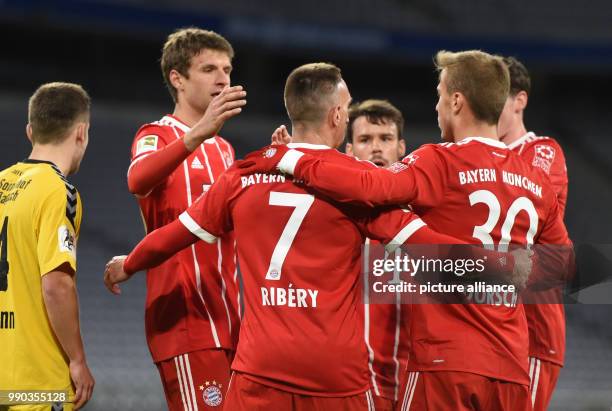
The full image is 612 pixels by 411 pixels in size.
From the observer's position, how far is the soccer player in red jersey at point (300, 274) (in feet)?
12.2

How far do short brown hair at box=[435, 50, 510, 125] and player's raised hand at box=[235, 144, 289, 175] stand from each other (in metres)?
0.89

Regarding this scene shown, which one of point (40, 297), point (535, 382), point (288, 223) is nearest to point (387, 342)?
point (535, 382)

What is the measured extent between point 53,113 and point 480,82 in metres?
2.10

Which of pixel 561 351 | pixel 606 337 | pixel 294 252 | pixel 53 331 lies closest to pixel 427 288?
pixel 294 252

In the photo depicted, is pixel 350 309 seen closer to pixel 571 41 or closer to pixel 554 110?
pixel 571 41

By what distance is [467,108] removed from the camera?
13.5 ft

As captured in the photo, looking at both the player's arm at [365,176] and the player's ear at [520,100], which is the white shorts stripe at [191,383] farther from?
the player's ear at [520,100]

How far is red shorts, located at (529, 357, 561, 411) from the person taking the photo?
4.68 m

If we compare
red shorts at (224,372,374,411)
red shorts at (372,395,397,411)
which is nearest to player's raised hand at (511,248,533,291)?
red shorts at (224,372,374,411)

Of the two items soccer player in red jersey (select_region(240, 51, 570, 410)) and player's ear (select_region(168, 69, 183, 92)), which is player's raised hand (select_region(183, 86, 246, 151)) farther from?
player's ear (select_region(168, 69, 183, 92))

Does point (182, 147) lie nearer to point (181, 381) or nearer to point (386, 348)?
point (181, 381)

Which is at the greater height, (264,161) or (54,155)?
(54,155)

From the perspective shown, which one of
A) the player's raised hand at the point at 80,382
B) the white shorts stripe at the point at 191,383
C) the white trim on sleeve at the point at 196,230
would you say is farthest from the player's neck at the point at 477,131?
the player's raised hand at the point at 80,382

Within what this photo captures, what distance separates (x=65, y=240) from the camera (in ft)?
13.3
